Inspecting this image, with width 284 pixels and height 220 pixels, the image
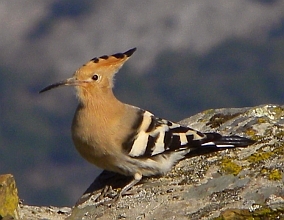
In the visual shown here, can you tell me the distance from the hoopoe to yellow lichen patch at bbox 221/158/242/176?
0.91ft

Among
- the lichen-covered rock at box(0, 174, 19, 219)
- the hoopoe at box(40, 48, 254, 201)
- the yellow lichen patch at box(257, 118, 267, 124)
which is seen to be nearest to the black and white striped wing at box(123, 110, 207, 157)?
the hoopoe at box(40, 48, 254, 201)

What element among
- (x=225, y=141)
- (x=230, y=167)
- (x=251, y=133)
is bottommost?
(x=230, y=167)

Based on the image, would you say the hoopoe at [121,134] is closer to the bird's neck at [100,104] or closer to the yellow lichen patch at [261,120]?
the bird's neck at [100,104]

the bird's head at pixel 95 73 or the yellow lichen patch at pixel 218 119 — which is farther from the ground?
the bird's head at pixel 95 73

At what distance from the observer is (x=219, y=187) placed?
12.4ft

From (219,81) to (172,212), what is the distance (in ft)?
111

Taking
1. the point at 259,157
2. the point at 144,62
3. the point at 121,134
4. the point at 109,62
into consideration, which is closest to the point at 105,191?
the point at 121,134

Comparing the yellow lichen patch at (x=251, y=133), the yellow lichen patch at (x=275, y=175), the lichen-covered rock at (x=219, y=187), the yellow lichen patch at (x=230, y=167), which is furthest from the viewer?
the yellow lichen patch at (x=251, y=133)

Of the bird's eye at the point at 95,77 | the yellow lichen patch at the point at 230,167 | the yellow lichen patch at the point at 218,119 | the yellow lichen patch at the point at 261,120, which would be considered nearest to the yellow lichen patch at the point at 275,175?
the yellow lichen patch at the point at 230,167

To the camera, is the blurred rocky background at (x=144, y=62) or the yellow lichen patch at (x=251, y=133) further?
the blurred rocky background at (x=144, y=62)

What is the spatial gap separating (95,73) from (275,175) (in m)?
1.69

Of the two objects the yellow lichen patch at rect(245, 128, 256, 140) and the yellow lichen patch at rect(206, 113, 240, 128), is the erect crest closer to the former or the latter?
the yellow lichen patch at rect(206, 113, 240, 128)

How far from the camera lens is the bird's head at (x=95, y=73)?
16.4 ft

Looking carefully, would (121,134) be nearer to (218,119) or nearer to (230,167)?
(218,119)
